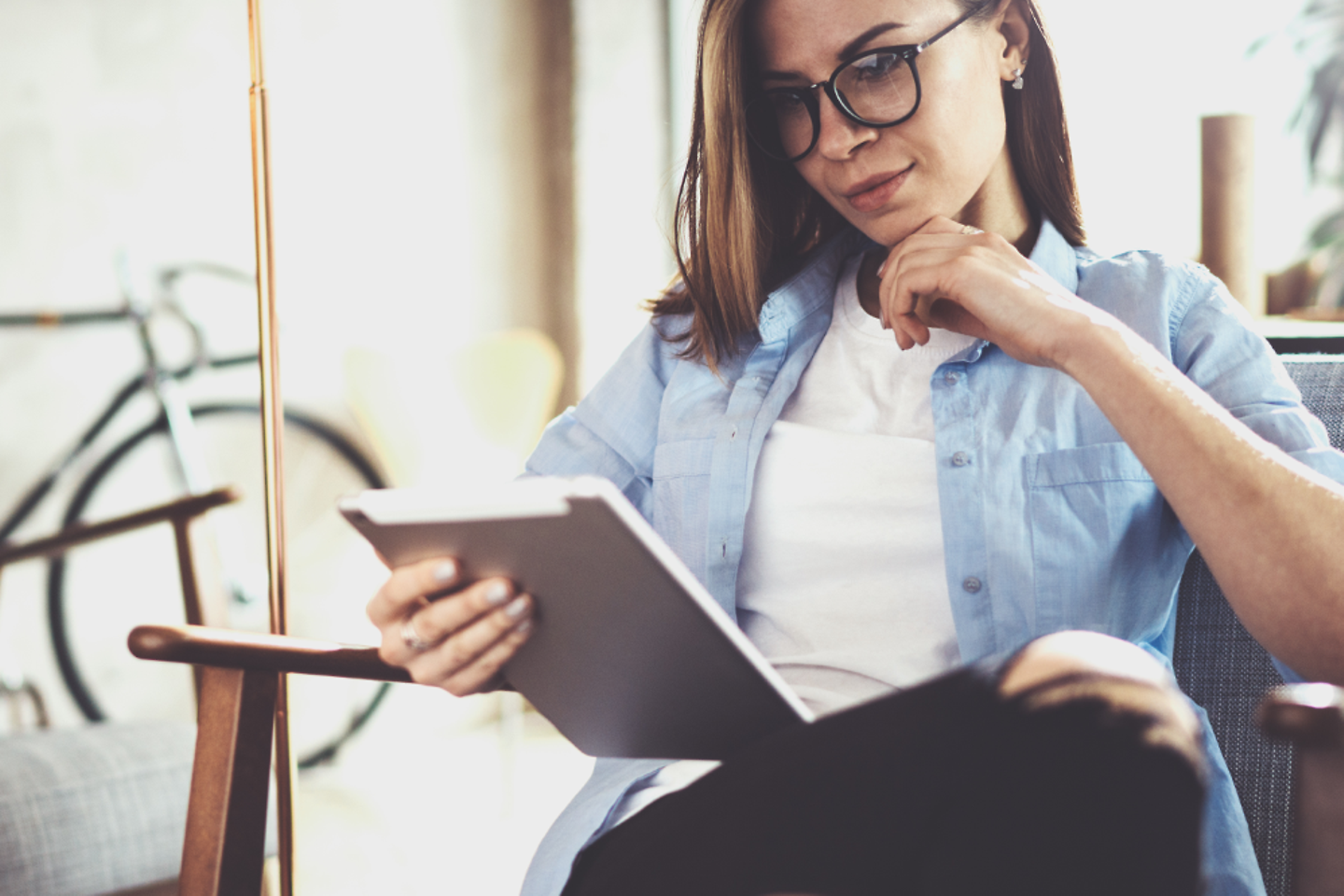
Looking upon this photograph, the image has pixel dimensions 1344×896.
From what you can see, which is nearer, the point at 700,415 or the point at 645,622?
the point at 645,622

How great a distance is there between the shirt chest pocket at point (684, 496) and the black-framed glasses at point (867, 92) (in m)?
0.28

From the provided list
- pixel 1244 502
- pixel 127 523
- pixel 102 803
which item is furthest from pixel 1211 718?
pixel 127 523

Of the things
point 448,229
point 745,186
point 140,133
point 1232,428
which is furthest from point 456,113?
point 1232,428

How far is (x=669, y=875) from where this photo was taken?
0.69m

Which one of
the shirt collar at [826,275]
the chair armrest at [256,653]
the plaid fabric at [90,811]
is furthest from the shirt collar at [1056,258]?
the plaid fabric at [90,811]

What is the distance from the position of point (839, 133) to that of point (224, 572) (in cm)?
Result: 182

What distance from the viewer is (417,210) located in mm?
2801

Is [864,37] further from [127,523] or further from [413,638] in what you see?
[127,523]

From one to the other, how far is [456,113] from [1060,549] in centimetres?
226

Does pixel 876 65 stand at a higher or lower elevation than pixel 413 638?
higher

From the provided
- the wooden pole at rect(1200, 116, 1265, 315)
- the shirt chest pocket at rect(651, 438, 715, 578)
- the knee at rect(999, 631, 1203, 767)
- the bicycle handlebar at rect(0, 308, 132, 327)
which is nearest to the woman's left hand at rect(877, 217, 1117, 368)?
the shirt chest pocket at rect(651, 438, 715, 578)

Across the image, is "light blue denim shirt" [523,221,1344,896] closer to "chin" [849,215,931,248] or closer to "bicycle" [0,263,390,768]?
"chin" [849,215,931,248]

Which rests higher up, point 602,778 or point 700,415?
point 700,415

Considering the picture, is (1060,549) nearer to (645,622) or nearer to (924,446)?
(924,446)
